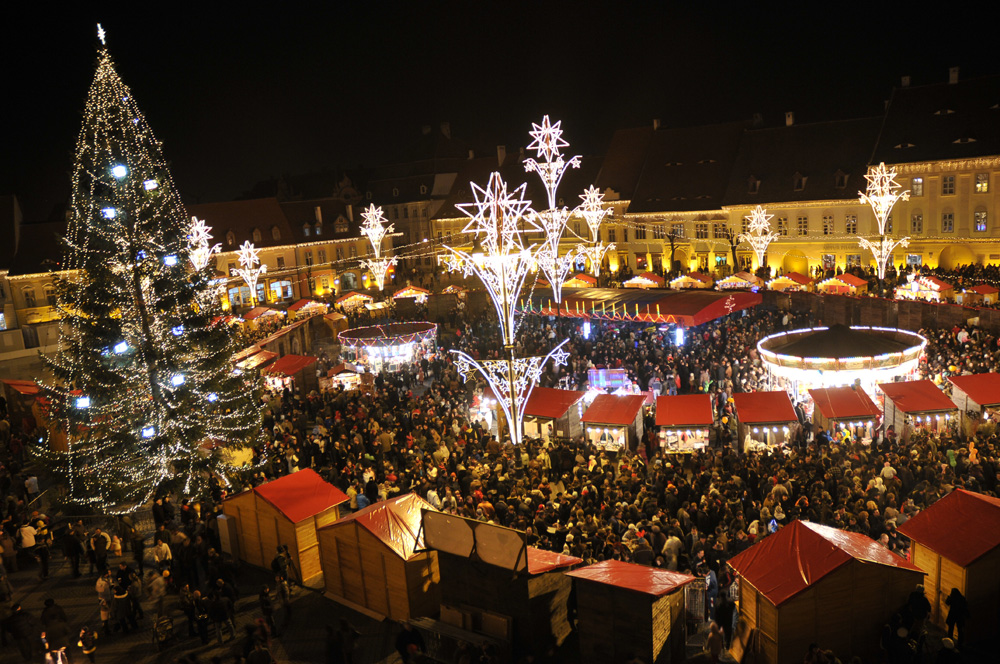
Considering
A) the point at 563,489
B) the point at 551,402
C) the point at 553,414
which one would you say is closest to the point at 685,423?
the point at 553,414

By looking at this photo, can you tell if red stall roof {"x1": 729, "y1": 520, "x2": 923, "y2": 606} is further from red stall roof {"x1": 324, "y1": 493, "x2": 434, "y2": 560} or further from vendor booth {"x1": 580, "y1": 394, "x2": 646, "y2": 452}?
vendor booth {"x1": 580, "y1": 394, "x2": 646, "y2": 452}

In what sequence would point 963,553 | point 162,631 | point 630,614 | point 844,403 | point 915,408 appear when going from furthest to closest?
point 844,403 → point 915,408 → point 162,631 → point 963,553 → point 630,614

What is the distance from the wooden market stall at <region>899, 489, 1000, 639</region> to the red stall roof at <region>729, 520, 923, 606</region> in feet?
1.84

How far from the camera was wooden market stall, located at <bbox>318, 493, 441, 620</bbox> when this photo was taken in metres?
10.5

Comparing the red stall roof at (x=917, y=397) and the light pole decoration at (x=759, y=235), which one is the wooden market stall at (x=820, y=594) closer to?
the red stall roof at (x=917, y=397)

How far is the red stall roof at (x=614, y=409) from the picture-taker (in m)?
17.5

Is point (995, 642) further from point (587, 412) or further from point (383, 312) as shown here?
point (383, 312)

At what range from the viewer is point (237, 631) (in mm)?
11031

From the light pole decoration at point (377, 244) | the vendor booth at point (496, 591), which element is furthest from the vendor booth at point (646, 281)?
the vendor booth at point (496, 591)

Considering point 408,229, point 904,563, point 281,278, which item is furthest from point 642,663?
point 408,229

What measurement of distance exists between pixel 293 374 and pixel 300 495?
13144mm

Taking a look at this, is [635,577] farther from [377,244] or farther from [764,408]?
[377,244]

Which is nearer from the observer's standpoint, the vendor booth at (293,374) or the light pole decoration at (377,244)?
the vendor booth at (293,374)

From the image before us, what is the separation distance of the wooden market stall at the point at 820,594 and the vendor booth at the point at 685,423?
8000 mm
